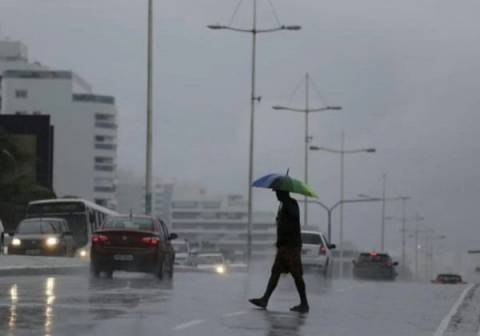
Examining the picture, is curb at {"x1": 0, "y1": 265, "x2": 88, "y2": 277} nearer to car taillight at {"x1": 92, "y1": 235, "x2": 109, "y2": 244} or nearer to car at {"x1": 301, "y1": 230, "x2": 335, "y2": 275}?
car taillight at {"x1": 92, "y1": 235, "x2": 109, "y2": 244}

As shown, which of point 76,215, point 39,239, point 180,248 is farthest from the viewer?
point 180,248

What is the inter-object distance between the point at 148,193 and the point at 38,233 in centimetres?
562

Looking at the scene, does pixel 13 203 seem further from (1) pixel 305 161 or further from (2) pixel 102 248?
(2) pixel 102 248

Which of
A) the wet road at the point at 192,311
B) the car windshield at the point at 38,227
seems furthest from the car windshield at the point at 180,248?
the wet road at the point at 192,311

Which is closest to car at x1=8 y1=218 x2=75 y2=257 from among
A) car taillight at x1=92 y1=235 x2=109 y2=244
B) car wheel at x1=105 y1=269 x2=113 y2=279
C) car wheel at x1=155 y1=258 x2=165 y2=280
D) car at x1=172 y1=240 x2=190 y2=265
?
car wheel at x1=105 y1=269 x2=113 y2=279

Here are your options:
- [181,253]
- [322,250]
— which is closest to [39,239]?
[322,250]

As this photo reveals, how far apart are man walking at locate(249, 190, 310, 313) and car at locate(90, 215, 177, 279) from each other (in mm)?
11016

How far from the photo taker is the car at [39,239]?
146 ft

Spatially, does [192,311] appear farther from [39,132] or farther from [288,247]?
[39,132]

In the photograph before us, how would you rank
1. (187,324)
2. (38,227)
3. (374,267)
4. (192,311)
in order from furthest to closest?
(374,267) → (38,227) → (192,311) → (187,324)

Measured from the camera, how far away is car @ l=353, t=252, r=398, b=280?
59.3 meters

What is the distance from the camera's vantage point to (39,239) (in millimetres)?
44656

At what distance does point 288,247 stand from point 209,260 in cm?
5638

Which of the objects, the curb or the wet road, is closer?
the wet road
